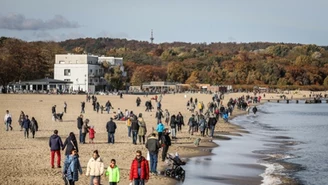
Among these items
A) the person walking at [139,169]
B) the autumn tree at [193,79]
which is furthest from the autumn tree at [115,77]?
the person walking at [139,169]

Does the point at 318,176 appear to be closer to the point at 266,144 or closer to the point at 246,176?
the point at 246,176

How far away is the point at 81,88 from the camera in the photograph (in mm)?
102938

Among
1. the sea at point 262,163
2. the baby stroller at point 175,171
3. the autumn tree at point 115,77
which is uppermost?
the autumn tree at point 115,77

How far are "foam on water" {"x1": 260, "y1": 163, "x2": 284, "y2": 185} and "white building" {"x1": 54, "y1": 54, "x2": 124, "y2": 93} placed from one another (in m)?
81.5

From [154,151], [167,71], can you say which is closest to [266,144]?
[154,151]

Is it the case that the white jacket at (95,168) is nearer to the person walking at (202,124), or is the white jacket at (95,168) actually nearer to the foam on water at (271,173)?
the foam on water at (271,173)

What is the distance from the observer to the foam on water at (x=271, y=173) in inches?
717

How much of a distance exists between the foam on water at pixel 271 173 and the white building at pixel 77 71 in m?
81.5

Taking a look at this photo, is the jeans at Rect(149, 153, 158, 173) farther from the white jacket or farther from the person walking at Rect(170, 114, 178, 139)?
the person walking at Rect(170, 114, 178, 139)

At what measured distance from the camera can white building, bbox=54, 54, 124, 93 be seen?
103m

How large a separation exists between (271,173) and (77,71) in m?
85.9

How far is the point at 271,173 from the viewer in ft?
65.7

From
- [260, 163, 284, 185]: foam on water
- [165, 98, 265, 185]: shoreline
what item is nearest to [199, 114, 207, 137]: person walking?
[165, 98, 265, 185]: shoreline

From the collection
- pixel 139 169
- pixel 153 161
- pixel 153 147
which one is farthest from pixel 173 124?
pixel 139 169
